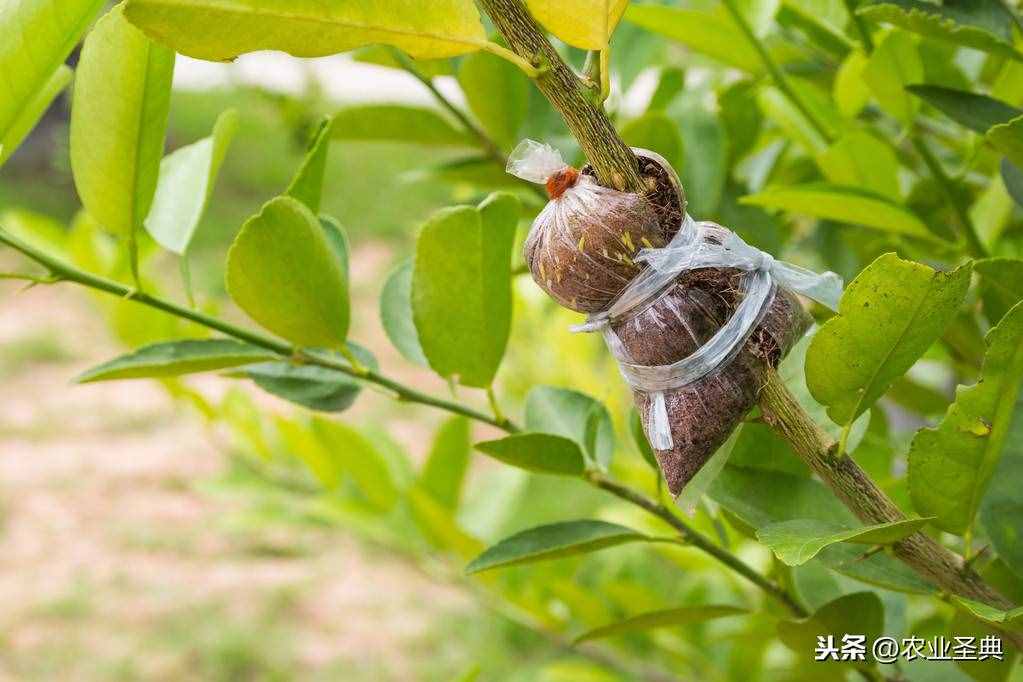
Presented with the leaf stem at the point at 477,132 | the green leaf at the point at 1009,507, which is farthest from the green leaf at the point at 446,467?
the green leaf at the point at 1009,507

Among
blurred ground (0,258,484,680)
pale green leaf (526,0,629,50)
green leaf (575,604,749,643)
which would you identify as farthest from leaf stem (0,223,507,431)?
blurred ground (0,258,484,680)

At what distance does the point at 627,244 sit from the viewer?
1.20 ft

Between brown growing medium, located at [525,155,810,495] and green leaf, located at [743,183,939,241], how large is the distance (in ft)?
0.49

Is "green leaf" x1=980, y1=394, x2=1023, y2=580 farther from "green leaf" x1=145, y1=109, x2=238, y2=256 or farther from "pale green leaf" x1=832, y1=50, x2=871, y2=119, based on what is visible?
"green leaf" x1=145, y1=109, x2=238, y2=256

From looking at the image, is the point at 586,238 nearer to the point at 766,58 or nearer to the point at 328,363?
the point at 328,363

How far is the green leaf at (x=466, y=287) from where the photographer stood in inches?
18.3

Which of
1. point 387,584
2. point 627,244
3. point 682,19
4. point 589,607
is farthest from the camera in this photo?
point 387,584

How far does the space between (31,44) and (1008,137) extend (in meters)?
0.38

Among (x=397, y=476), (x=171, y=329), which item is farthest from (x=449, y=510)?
(x=171, y=329)

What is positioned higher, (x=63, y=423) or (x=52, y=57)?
(x=52, y=57)

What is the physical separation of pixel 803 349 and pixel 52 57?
330mm

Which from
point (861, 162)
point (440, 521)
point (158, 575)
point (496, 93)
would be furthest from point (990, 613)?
point (158, 575)

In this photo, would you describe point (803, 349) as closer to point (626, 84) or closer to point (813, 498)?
point (813, 498)

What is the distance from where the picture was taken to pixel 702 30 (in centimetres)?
64
